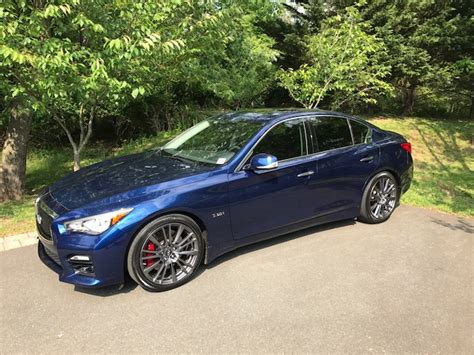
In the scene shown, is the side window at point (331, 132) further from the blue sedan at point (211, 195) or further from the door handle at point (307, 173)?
the door handle at point (307, 173)

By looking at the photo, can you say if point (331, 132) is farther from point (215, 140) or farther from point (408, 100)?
point (408, 100)

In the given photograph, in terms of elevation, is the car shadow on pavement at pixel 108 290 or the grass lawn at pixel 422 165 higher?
the car shadow on pavement at pixel 108 290

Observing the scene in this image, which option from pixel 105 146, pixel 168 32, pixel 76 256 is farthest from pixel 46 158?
pixel 76 256

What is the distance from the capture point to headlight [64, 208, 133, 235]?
3115mm

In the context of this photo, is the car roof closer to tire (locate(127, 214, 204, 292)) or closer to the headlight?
tire (locate(127, 214, 204, 292))

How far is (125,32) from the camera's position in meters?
4.89

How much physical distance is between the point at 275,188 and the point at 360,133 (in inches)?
64.8

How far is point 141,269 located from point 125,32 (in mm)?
3078

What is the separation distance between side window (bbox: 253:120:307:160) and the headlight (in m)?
1.52

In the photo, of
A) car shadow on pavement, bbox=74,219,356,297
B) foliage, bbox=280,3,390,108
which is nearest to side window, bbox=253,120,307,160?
car shadow on pavement, bbox=74,219,356,297

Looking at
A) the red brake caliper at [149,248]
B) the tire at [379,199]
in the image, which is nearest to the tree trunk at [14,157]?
the red brake caliper at [149,248]

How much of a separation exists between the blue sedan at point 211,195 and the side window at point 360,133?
0.02m

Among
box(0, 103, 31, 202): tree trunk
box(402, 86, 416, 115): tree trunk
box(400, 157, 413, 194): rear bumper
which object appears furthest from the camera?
box(402, 86, 416, 115): tree trunk

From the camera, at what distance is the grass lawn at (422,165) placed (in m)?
5.84
